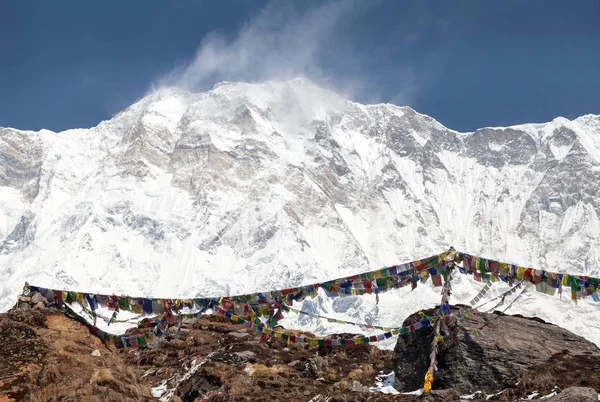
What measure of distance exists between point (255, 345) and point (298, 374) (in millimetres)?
4954

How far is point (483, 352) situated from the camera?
19344mm

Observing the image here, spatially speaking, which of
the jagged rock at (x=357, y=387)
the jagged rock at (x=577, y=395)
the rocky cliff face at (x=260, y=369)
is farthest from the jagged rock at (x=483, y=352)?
the jagged rock at (x=577, y=395)

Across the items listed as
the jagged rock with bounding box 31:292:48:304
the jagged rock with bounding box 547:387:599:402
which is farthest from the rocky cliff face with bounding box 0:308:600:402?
the jagged rock with bounding box 31:292:48:304

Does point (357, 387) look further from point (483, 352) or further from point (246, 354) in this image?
point (246, 354)

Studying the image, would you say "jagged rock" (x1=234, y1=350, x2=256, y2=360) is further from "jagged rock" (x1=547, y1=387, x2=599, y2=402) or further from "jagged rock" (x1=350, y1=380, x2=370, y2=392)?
"jagged rock" (x1=547, y1=387, x2=599, y2=402)

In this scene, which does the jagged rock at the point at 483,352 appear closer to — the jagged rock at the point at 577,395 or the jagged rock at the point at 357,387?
the jagged rock at the point at 357,387

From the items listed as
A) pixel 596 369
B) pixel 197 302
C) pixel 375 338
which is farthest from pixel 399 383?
pixel 197 302

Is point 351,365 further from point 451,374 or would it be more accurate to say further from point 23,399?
point 23,399

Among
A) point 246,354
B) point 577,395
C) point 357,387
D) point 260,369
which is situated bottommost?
point 357,387

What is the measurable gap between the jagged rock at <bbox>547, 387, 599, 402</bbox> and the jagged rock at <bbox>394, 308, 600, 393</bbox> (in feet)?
8.20

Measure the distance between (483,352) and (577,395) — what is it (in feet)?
12.9

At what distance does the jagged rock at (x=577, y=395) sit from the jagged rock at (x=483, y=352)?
2499mm

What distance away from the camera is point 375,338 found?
22047 millimetres

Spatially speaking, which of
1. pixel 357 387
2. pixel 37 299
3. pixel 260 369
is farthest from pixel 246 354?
pixel 37 299
